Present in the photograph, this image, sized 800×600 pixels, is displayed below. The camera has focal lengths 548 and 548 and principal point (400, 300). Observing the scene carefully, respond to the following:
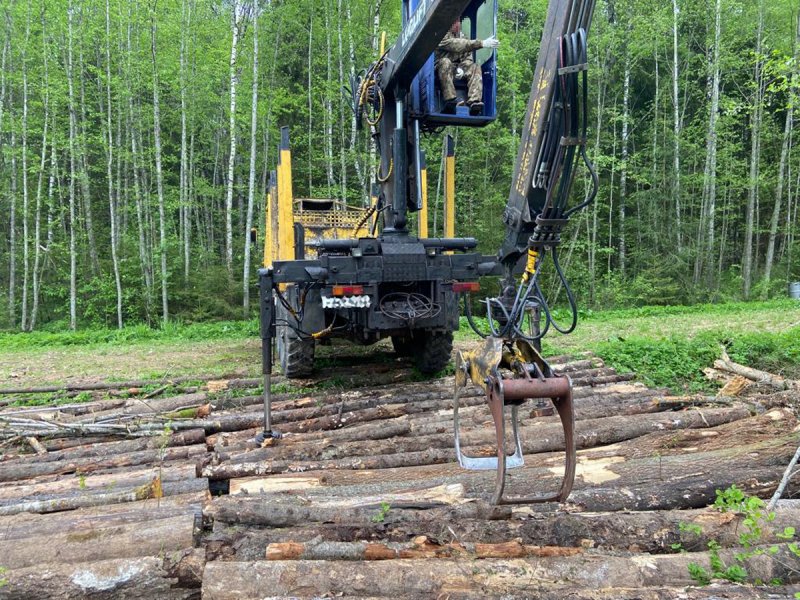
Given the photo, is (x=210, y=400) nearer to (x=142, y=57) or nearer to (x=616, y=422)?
(x=616, y=422)

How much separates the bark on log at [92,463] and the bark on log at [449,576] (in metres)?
2.24

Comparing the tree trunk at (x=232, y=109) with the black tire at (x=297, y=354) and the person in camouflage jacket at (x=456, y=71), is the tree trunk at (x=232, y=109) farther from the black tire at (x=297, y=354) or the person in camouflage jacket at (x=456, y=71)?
the person in camouflage jacket at (x=456, y=71)

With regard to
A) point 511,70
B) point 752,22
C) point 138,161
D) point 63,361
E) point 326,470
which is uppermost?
point 752,22

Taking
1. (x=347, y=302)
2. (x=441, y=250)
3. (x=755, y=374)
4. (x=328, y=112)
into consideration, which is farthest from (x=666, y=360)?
(x=328, y=112)

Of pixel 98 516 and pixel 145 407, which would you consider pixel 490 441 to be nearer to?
pixel 98 516

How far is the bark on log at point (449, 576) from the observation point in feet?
7.72

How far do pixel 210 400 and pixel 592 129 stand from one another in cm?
1971

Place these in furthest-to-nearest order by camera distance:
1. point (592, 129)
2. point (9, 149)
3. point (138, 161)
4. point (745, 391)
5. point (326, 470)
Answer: point (592, 129) < point (138, 161) < point (9, 149) < point (745, 391) < point (326, 470)

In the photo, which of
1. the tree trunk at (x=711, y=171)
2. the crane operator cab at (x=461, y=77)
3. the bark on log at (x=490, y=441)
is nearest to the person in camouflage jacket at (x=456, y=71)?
the crane operator cab at (x=461, y=77)

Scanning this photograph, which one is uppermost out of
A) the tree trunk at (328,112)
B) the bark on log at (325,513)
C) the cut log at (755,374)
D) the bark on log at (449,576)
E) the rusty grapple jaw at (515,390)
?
the tree trunk at (328,112)

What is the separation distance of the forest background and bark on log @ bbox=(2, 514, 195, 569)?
44.8 ft

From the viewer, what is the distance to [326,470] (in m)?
4.13

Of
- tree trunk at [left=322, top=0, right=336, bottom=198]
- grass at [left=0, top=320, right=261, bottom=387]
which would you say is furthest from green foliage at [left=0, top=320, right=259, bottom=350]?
Answer: tree trunk at [left=322, top=0, right=336, bottom=198]

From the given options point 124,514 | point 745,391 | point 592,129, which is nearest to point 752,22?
point 592,129
